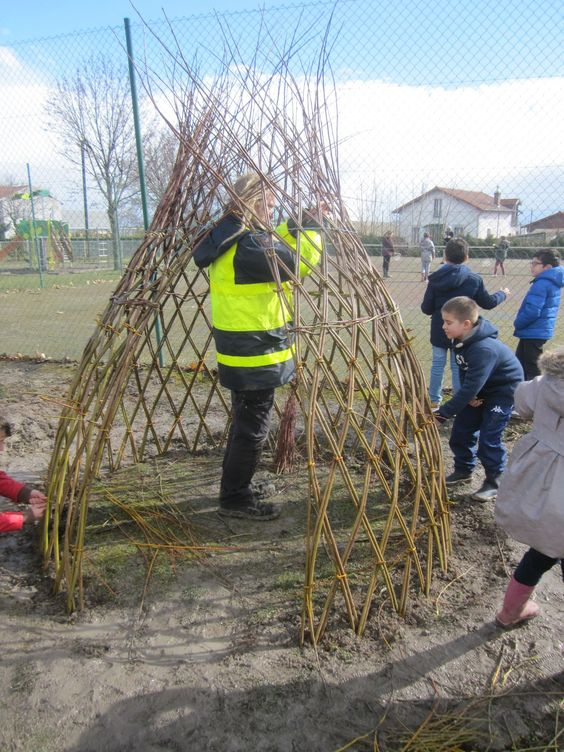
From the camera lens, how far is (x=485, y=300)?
4.47 metres

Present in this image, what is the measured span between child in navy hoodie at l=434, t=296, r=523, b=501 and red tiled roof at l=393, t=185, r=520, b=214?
223cm

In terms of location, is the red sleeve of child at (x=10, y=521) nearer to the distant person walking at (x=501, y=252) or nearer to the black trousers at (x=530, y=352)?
the black trousers at (x=530, y=352)

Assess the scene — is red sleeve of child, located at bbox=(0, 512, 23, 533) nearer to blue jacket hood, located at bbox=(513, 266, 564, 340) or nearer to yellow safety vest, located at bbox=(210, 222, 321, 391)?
yellow safety vest, located at bbox=(210, 222, 321, 391)

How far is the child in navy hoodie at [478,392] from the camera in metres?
3.12

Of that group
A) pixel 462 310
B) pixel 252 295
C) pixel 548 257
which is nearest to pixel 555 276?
pixel 548 257

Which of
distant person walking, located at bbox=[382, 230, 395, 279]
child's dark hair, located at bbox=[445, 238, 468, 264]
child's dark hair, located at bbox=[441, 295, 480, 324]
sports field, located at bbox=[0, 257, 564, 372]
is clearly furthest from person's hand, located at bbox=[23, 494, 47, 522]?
distant person walking, located at bbox=[382, 230, 395, 279]

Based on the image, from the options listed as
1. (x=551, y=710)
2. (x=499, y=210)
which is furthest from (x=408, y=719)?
(x=499, y=210)

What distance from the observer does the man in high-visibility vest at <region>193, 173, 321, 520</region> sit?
257 centimetres

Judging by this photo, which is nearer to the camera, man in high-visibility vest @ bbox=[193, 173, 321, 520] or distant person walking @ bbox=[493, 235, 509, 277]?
man in high-visibility vest @ bbox=[193, 173, 321, 520]

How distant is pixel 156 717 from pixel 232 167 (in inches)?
101

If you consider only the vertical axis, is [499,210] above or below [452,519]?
above

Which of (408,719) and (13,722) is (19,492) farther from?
(408,719)

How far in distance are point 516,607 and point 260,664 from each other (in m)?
1.02

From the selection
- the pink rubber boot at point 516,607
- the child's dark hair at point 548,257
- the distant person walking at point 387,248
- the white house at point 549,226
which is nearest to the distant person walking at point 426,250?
the distant person walking at point 387,248
